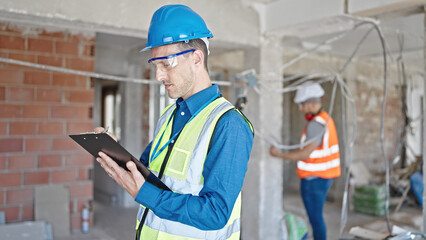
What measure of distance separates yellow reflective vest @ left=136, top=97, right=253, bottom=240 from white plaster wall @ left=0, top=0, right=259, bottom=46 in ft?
4.96

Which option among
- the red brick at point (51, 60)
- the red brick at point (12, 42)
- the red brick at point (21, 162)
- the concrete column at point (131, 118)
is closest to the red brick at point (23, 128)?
the red brick at point (21, 162)

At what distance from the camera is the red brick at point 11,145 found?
126 inches

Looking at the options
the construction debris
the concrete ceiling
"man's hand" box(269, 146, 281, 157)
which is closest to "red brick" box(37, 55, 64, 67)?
the construction debris

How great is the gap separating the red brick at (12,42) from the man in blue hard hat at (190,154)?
231cm

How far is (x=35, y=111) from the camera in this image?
3352 millimetres

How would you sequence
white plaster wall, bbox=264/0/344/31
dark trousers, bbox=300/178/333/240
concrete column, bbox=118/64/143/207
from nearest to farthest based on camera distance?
white plaster wall, bbox=264/0/344/31
dark trousers, bbox=300/178/333/240
concrete column, bbox=118/64/143/207

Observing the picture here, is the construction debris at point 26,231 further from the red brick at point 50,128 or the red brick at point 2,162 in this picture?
the red brick at point 50,128

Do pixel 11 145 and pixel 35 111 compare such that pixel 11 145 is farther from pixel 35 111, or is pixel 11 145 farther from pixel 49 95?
pixel 49 95

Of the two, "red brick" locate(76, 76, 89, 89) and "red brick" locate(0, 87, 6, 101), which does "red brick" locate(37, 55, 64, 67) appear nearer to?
"red brick" locate(76, 76, 89, 89)

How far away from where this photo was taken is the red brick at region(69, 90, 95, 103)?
11.7ft

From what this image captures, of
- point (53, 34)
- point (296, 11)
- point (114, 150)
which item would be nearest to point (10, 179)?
point (53, 34)

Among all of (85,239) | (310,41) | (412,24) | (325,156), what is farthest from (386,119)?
(85,239)

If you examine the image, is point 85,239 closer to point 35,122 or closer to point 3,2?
point 35,122

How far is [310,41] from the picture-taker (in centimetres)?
453
